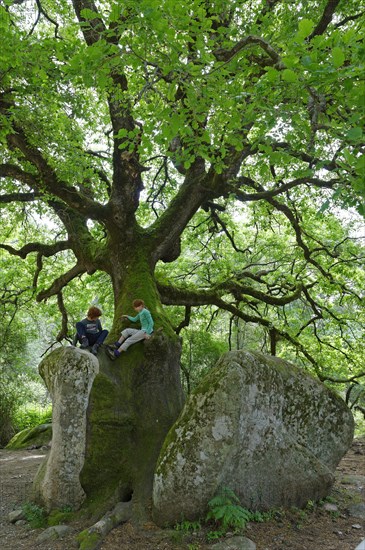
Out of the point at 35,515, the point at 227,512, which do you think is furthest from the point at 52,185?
the point at 227,512

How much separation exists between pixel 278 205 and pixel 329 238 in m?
3.28

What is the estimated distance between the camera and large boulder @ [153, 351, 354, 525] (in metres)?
5.41

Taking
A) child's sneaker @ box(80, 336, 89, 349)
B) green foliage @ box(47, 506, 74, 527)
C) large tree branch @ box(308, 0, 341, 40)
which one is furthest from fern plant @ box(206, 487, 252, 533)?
large tree branch @ box(308, 0, 341, 40)

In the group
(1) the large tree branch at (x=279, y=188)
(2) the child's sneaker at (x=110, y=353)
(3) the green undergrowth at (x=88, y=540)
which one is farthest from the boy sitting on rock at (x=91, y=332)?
(1) the large tree branch at (x=279, y=188)

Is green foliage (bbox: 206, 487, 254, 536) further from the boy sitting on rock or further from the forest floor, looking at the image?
the boy sitting on rock

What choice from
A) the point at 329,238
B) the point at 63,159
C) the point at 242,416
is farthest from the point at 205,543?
the point at 329,238

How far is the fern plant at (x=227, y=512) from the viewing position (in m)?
5.04

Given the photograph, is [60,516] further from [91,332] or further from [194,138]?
[194,138]

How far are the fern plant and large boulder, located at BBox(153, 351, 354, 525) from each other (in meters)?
0.11

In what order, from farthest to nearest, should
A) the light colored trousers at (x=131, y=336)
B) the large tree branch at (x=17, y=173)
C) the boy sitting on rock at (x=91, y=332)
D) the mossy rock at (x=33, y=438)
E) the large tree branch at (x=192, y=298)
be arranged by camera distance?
the mossy rock at (x=33, y=438) → the large tree branch at (x=192, y=298) → the large tree branch at (x=17, y=173) → the boy sitting on rock at (x=91, y=332) → the light colored trousers at (x=131, y=336)

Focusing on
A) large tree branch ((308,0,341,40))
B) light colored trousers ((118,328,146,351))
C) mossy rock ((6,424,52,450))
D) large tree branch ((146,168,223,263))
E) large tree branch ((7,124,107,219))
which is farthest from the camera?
mossy rock ((6,424,52,450))

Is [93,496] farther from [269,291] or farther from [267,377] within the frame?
[269,291]

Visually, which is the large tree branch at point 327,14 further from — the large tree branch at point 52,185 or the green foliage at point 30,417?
the green foliage at point 30,417

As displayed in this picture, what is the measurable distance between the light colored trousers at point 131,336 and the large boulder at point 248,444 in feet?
4.91
